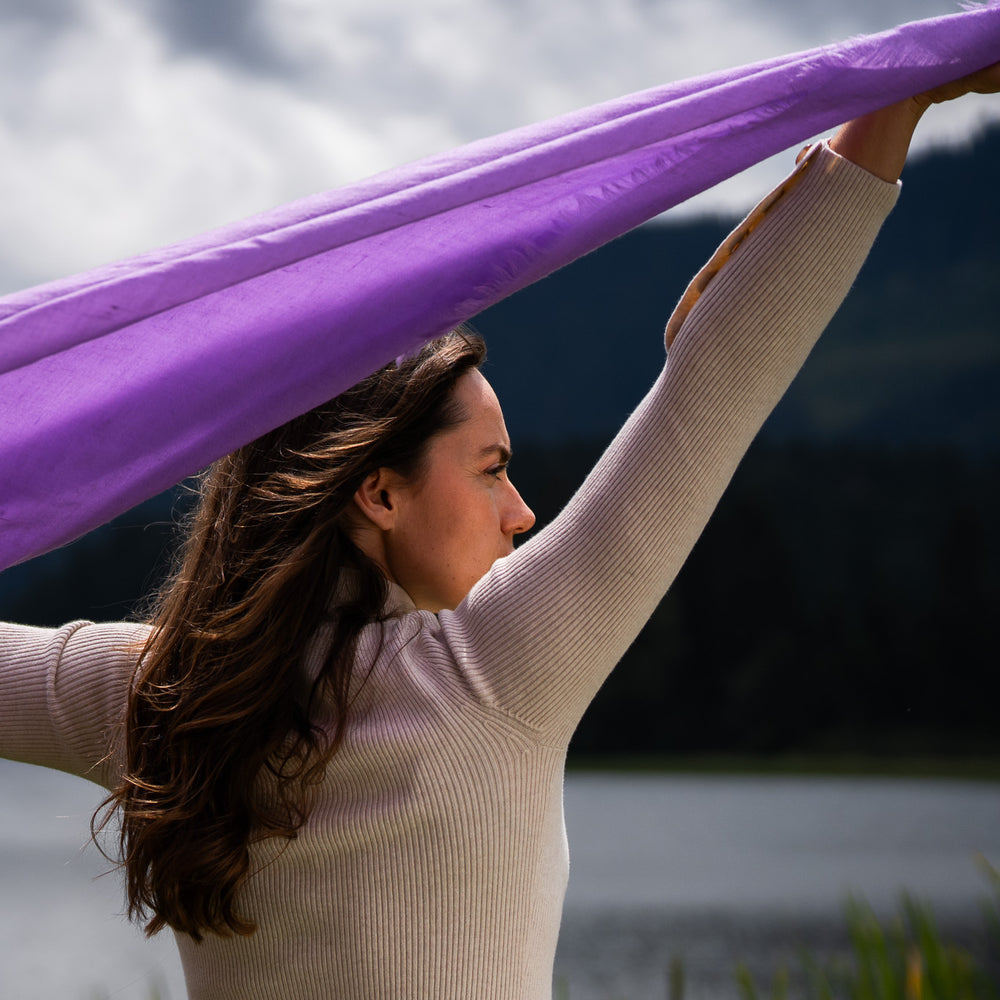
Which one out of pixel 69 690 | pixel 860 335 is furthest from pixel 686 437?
pixel 860 335

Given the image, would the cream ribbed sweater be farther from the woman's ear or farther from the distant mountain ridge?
the distant mountain ridge

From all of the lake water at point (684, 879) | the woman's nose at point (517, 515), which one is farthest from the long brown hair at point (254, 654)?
the lake water at point (684, 879)

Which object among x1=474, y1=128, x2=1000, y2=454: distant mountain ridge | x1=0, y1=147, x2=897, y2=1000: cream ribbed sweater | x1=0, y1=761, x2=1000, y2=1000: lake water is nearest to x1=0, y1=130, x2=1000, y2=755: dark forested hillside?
x1=474, y1=128, x2=1000, y2=454: distant mountain ridge

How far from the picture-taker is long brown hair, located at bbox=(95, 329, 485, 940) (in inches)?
46.2

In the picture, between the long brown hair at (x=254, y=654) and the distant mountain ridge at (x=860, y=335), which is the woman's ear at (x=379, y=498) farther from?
the distant mountain ridge at (x=860, y=335)

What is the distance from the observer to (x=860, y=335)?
90.4m

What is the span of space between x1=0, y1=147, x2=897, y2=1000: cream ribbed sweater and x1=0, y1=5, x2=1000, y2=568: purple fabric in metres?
0.13

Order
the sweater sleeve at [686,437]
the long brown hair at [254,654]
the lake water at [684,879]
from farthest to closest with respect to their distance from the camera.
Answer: the lake water at [684,879] → the long brown hair at [254,654] → the sweater sleeve at [686,437]

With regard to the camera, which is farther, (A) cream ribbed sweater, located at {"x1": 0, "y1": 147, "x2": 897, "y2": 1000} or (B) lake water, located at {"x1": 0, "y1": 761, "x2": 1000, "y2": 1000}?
(B) lake water, located at {"x1": 0, "y1": 761, "x2": 1000, "y2": 1000}

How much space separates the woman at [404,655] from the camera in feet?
3.38

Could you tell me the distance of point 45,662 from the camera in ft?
4.29

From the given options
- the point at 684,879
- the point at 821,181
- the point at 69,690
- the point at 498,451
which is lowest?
the point at 684,879

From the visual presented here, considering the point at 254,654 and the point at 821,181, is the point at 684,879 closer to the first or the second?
the point at 254,654

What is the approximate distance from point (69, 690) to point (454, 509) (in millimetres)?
436
